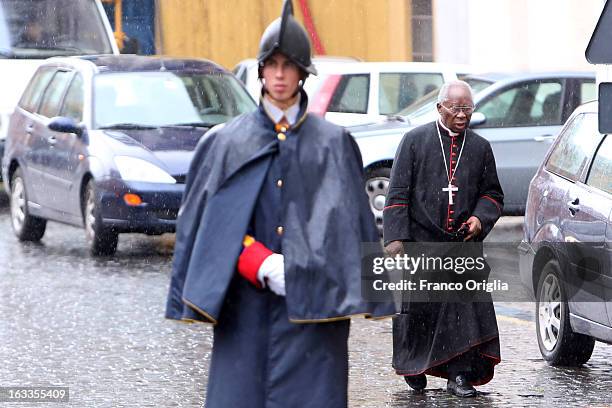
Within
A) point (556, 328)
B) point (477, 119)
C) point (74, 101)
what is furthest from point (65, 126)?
point (556, 328)

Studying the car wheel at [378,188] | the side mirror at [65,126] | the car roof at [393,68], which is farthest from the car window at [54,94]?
the car roof at [393,68]

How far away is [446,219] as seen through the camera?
8602 mm

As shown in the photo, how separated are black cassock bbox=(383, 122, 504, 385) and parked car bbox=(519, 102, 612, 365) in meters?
0.50

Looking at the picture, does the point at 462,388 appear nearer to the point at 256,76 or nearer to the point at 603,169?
the point at 603,169

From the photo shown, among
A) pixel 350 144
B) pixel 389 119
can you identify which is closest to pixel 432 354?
pixel 350 144

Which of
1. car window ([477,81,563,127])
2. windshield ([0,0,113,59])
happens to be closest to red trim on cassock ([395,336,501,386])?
car window ([477,81,563,127])

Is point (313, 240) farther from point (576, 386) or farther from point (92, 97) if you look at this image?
point (92, 97)

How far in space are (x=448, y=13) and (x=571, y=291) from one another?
62.5 feet

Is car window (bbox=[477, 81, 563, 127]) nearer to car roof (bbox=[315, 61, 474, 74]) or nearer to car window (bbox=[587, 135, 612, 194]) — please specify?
car roof (bbox=[315, 61, 474, 74])

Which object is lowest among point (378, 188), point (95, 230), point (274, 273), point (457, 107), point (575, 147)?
point (378, 188)

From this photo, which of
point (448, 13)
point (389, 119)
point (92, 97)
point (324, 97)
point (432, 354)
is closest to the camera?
point (432, 354)

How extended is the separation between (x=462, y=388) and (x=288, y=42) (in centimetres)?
345

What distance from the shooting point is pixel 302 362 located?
17.7ft

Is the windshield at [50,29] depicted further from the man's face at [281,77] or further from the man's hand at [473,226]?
the man's face at [281,77]
